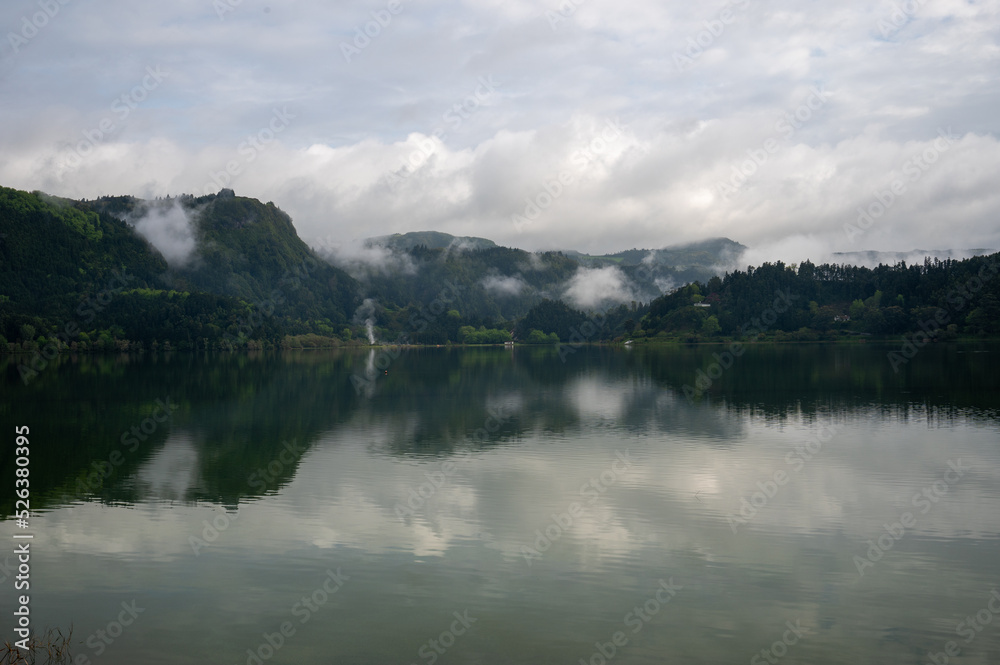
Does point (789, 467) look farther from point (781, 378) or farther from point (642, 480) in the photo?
point (781, 378)

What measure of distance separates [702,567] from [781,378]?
59966 millimetres

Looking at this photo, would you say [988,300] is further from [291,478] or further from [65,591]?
[65,591]

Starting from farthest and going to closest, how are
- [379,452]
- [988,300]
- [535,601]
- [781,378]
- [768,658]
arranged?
[988,300] < [781,378] < [379,452] < [535,601] < [768,658]

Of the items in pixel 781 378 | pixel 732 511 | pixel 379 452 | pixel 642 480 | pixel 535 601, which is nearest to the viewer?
pixel 535 601

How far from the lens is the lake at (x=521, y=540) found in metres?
14.0

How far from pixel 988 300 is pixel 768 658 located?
181523 mm

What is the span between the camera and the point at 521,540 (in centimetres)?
1989

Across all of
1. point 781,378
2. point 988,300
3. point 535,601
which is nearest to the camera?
point 535,601

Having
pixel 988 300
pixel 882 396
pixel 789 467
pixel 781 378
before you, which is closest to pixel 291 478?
A: pixel 789 467

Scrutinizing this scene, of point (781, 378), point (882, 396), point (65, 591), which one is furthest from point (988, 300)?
point (65, 591)

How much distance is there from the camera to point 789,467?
29.2 meters

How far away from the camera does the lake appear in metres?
14.0

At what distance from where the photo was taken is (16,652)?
520 inches

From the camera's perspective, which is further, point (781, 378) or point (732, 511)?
point (781, 378)
